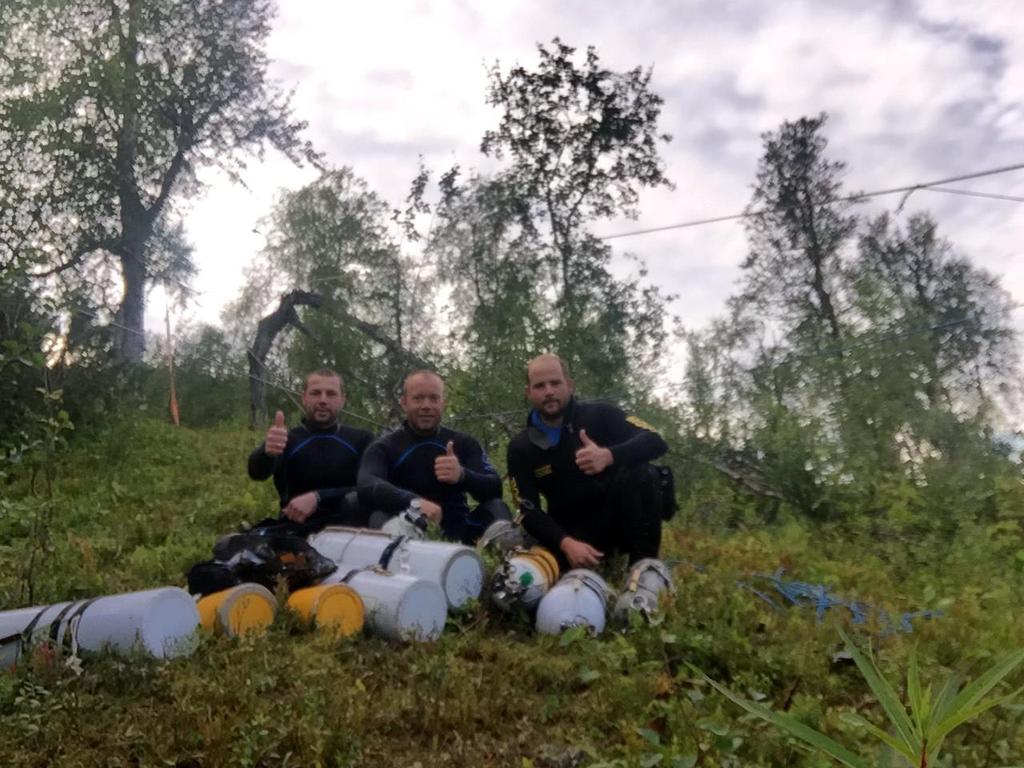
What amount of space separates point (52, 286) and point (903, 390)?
13249mm

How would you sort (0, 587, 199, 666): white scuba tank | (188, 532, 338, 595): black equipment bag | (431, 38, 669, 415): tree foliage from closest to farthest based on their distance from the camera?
(0, 587, 199, 666): white scuba tank
(188, 532, 338, 595): black equipment bag
(431, 38, 669, 415): tree foliage

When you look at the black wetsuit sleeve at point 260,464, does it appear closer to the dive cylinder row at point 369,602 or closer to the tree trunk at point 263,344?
the dive cylinder row at point 369,602

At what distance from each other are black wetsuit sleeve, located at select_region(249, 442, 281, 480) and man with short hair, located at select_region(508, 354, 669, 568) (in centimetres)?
186

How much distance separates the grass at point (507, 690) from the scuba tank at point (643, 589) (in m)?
0.12

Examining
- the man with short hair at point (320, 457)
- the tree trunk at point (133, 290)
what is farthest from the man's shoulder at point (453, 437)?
the tree trunk at point (133, 290)

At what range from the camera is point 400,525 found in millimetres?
5277

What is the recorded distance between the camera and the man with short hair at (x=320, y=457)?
625cm

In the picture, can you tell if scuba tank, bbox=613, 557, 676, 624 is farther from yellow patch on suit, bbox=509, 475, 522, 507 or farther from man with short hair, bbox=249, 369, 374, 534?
man with short hair, bbox=249, 369, 374, 534

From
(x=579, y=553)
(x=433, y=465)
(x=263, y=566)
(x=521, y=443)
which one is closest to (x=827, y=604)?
(x=579, y=553)

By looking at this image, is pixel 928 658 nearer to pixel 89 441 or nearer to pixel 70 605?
pixel 70 605

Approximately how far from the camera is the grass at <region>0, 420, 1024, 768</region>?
9.20 ft

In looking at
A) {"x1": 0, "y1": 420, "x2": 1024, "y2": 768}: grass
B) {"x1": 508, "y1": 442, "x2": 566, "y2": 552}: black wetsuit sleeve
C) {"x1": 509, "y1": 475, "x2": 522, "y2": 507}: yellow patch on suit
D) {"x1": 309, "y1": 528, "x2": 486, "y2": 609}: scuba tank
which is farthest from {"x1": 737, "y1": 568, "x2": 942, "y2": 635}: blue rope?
{"x1": 309, "y1": 528, "x2": 486, "y2": 609}: scuba tank

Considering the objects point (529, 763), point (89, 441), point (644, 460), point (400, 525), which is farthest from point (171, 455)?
point (529, 763)

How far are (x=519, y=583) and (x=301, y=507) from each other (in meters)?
2.08
